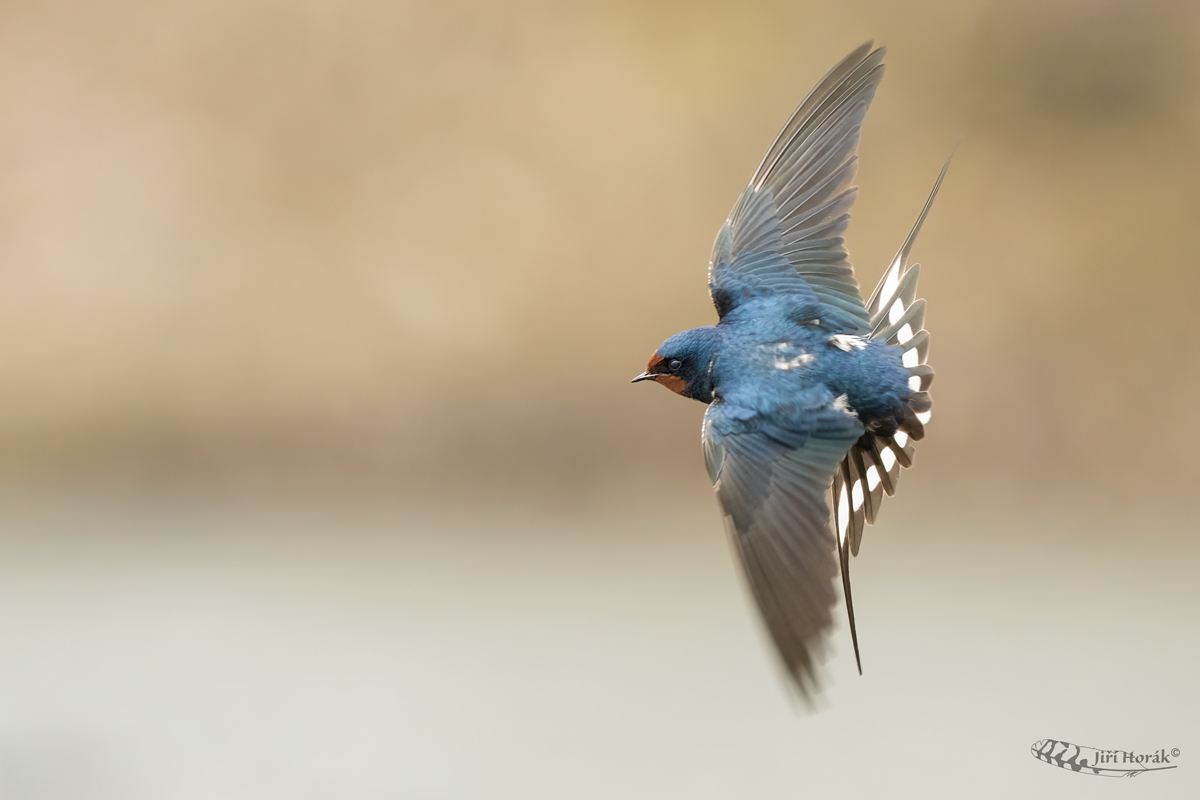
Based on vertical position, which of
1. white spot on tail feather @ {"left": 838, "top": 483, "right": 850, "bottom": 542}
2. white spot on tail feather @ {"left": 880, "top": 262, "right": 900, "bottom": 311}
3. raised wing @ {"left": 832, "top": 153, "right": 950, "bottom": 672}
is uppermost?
white spot on tail feather @ {"left": 880, "top": 262, "right": 900, "bottom": 311}

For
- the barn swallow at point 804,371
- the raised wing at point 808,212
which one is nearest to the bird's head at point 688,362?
the barn swallow at point 804,371

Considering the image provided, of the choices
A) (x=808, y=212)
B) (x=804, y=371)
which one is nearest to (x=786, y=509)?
(x=804, y=371)

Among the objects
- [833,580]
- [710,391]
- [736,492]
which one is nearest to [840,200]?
[710,391]

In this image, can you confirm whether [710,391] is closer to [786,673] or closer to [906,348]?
[906,348]

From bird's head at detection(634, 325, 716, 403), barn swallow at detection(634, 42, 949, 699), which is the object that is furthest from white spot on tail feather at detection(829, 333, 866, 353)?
bird's head at detection(634, 325, 716, 403)

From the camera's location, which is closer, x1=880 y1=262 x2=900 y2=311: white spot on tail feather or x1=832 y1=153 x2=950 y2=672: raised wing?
x1=832 y1=153 x2=950 y2=672: raised wing

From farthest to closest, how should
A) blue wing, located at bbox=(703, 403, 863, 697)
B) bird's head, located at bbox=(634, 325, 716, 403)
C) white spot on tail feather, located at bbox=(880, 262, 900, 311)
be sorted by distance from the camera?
1. white spot on tail feather, located at bbox=(880, 262, 900, 311)
2. bird's head, located at bbox=(634, 325, 716, 403)
3. blue wing, located at bbox=(703, 403, 863, 697)

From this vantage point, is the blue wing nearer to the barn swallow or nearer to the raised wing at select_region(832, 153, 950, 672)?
the barn swallow
